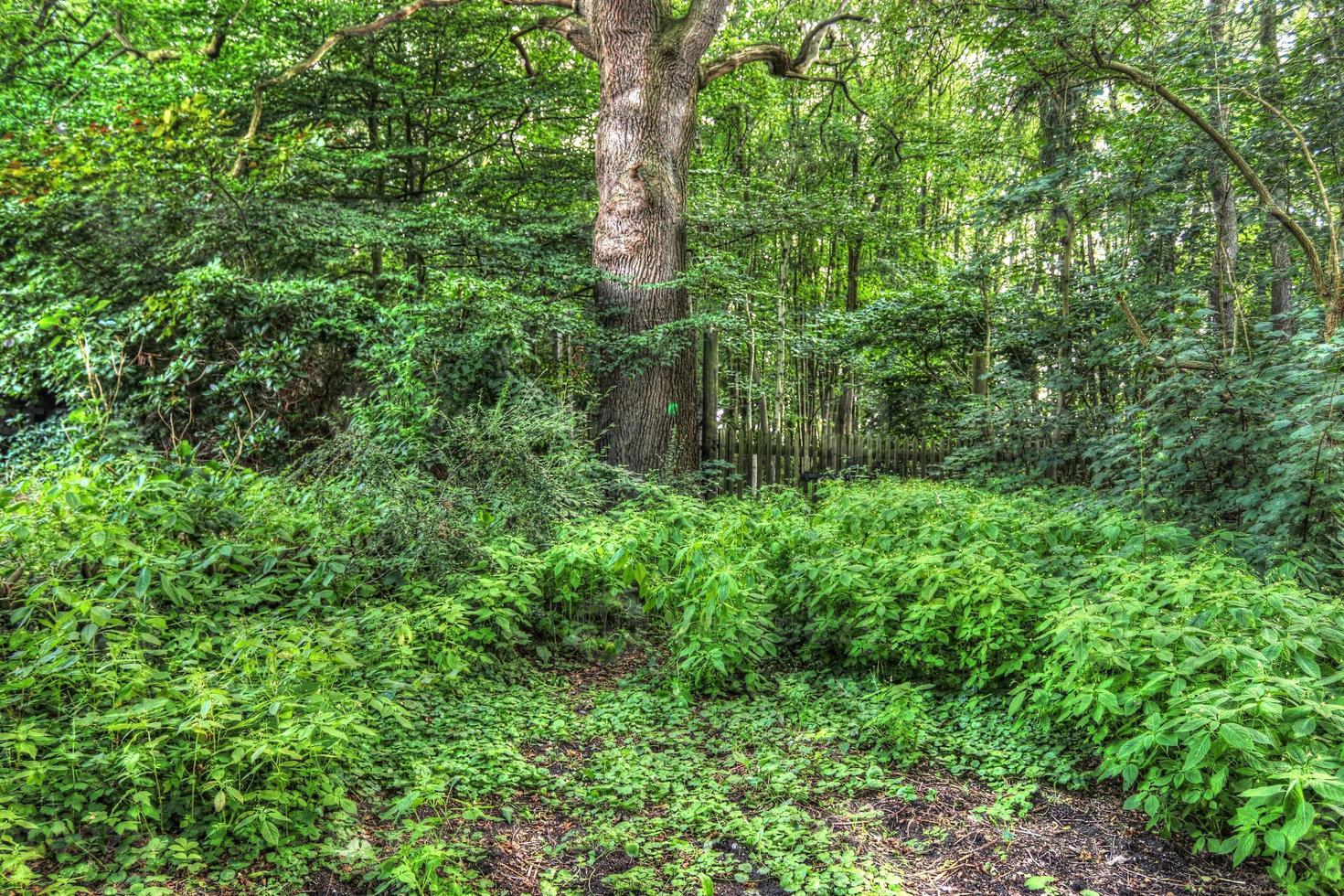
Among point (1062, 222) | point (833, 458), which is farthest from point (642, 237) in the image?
point (1062, 222)

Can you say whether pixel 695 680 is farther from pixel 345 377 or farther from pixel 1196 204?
pixel 1196 204

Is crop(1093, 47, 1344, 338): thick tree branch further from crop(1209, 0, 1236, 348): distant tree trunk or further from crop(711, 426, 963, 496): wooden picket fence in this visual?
crop(711, 426, 963, 496): wooden picket fence

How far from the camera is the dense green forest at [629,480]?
255 cm

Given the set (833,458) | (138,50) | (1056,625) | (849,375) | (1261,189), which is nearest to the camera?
(1056,625)

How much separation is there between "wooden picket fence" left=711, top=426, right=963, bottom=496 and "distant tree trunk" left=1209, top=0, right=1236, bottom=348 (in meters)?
3.46

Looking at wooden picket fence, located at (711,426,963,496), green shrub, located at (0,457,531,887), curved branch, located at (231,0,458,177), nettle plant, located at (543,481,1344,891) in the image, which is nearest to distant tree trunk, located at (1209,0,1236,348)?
nettle plant, located at (543,481,1344,891)

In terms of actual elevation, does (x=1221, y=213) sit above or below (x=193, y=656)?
above

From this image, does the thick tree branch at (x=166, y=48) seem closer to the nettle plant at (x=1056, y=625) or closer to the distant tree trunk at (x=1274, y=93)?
the nettle plant at (x=1056, y=625)

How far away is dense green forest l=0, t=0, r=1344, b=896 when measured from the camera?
255 cm

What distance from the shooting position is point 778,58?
9250 millimetres

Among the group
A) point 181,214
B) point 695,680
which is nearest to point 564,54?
point 181,214

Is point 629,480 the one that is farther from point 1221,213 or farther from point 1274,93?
point 1274,93

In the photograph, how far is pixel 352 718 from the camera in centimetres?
254

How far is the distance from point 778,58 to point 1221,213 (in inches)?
214
